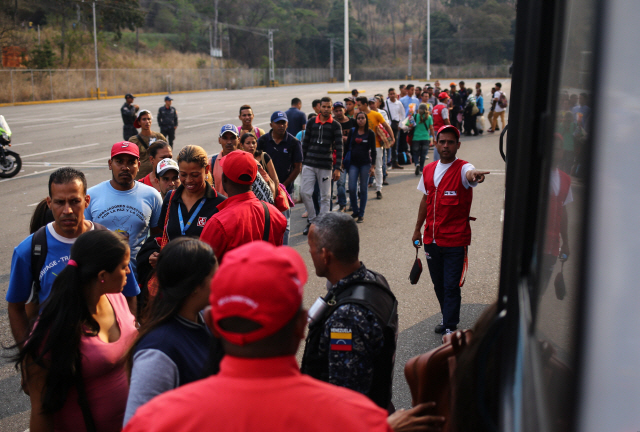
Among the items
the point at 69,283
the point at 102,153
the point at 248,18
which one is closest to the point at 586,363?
the point at 69,283

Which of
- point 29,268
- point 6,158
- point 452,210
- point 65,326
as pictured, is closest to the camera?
point 65,326

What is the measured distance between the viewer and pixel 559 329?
0.97 m

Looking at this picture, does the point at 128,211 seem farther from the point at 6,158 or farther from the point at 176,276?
the point at 6,158

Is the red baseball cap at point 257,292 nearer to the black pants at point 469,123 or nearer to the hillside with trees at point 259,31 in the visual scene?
the black pants at point 469,123

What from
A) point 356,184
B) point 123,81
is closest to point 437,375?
point 356,184

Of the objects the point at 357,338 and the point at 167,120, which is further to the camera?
the point at 167,120

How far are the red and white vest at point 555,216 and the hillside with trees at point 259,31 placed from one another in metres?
57.2

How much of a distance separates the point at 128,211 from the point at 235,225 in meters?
1.29

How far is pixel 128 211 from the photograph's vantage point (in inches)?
185

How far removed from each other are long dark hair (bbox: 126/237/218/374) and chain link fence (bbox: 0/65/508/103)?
136ft

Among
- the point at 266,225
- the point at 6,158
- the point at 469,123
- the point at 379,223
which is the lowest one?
the point at 379,223

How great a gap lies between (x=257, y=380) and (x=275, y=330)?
127mm

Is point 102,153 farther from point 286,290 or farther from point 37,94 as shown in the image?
point 37,94

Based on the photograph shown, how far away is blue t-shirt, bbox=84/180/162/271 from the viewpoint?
4.63m
